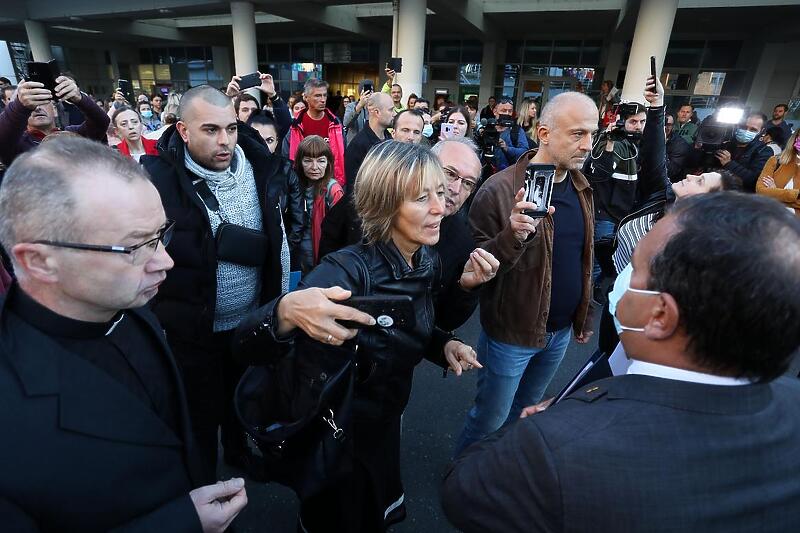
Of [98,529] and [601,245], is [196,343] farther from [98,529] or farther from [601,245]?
[601,245]

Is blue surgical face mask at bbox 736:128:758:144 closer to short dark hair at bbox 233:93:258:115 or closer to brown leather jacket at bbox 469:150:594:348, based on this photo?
brown leather jacket at bbox 469:150:594:348

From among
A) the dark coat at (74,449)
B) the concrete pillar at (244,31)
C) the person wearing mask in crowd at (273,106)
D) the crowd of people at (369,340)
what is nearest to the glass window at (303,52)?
the concrete pillar at (244,31)

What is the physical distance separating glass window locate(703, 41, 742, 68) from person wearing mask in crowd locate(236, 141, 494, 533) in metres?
17.3

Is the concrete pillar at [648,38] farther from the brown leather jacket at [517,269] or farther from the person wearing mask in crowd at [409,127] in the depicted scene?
the brown leather jacket at [517,269]

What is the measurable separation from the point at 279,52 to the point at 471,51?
9374mm

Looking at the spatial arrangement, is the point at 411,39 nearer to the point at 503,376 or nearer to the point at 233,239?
the point at 233,239

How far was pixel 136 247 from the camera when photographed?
39.8 inches

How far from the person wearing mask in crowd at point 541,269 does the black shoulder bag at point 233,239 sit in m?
1.14

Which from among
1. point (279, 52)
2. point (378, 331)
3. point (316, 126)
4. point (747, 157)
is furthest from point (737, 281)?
point (279, 52)

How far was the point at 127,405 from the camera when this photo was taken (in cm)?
98

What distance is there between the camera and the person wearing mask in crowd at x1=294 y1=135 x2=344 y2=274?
11.2 feet

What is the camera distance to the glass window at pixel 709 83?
14.1 m

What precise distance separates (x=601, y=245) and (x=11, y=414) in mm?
4368

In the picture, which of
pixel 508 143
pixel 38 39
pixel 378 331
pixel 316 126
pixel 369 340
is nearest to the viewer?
pixel 378 331
